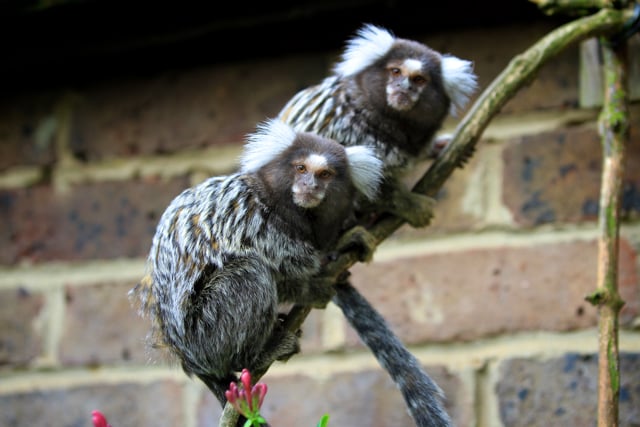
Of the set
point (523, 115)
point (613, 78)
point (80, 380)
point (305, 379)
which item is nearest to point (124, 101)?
point (80, 380)

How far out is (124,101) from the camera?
213 cm

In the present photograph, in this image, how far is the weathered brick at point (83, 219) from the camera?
6.72 ft

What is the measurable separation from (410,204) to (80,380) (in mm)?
838

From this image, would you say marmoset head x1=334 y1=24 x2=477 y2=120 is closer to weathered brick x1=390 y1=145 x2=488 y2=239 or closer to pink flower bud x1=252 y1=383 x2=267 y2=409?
weathered brick x1=390 y1=145 x2=488 y2=239

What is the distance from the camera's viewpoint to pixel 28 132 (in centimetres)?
217

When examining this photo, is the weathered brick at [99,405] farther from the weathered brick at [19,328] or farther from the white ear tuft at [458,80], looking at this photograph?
the white ear tuft at [458,80]

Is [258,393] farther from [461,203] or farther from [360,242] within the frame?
[461,203]

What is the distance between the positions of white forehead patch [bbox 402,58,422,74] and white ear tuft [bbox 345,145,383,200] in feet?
0.75

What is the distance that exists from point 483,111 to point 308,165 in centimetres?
29

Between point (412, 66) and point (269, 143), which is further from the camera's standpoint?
point (412, 66)

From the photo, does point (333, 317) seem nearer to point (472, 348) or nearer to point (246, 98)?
point (472, 348)

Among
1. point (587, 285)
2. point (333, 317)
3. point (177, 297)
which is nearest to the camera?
point (177, 297)

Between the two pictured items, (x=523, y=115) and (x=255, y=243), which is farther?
(x=523, y=115)

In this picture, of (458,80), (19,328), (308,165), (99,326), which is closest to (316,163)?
(308,165)
